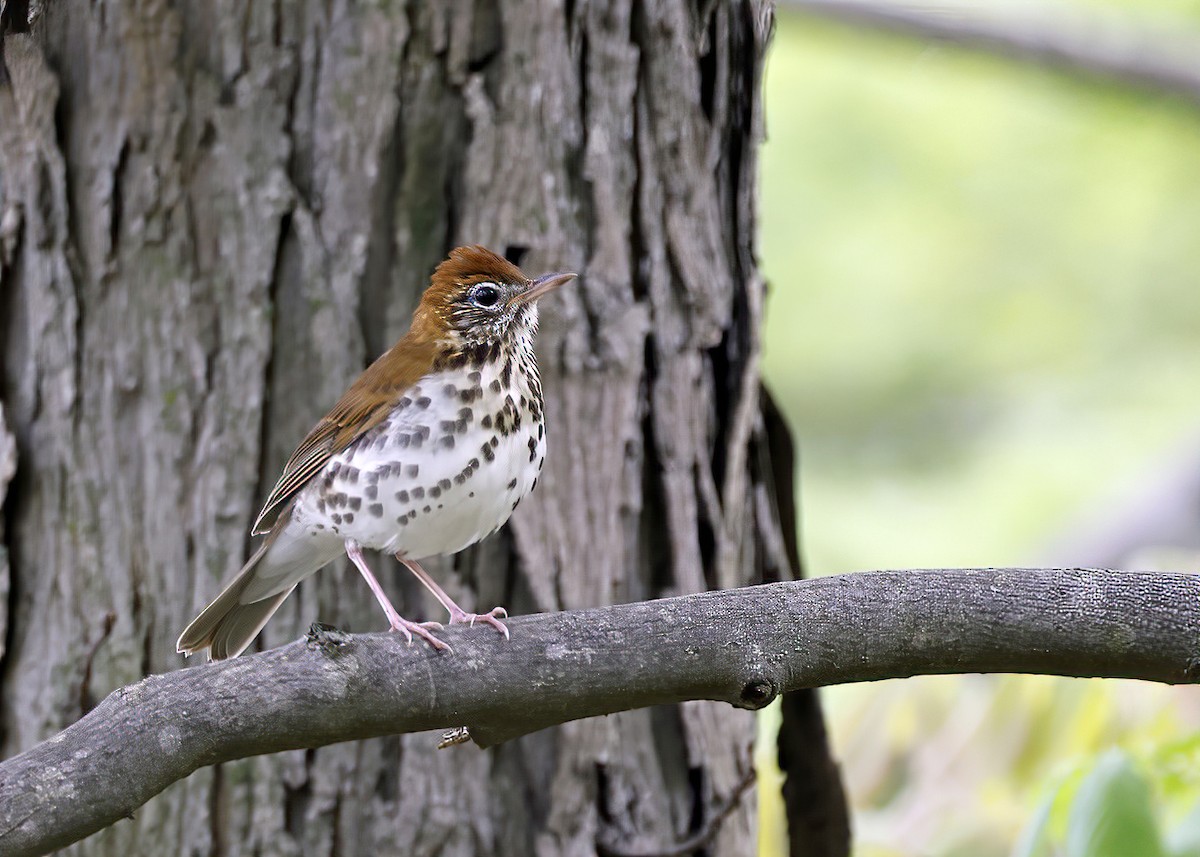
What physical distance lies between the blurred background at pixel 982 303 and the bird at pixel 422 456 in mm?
3307

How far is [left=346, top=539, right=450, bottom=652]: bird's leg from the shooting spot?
89.7 inches

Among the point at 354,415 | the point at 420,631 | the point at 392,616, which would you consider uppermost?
the point at 354,415

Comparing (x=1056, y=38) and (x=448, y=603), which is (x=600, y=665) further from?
(x=1056, y=38)

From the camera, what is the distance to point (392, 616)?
8.98 ft

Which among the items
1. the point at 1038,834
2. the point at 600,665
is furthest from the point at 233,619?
the point at 1038,834

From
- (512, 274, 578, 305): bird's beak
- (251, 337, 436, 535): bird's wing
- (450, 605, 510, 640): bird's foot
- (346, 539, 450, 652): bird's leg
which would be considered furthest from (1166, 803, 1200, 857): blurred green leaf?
(251, 337, 436, 535): bird's wing

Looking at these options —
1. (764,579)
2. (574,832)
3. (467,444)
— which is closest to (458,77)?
(467,444)

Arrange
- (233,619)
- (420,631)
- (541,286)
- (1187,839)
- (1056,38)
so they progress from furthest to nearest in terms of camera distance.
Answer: (1056,38), (233,619), (541,286), (420,631), (1187,839)

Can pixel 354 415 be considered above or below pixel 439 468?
above

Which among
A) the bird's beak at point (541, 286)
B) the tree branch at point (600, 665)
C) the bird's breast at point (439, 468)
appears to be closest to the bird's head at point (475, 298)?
the bird's beak at point (541, 286)

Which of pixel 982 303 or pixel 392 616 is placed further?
pixel 982 303

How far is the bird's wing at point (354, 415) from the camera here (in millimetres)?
2756

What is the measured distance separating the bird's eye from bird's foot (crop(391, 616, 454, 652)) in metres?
0.68

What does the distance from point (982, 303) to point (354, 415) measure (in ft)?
16.2
